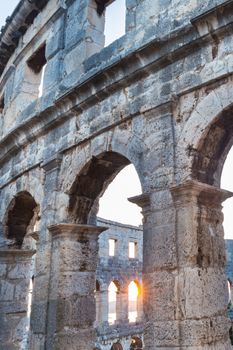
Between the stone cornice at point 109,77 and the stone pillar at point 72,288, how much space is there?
1.76 metres

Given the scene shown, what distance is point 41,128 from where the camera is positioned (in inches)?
258

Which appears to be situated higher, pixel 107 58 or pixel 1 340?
pixel 107 58

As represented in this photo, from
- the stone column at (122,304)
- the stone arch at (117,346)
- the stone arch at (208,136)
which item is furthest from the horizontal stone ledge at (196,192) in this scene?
the stone column at (122,304)

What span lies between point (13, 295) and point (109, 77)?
4724 millimetres

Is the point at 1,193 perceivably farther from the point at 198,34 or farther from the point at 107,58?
the point at 198,34

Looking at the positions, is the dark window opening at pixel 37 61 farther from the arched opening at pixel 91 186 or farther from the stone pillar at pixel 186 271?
the stone pillar at pixel 186 271

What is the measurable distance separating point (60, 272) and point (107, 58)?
2.96 metres

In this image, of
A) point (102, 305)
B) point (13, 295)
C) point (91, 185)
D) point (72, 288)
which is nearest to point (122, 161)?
point (91, 185)

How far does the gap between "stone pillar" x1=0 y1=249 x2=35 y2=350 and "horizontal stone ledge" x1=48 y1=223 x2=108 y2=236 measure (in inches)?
95.5

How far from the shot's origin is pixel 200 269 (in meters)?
3.79

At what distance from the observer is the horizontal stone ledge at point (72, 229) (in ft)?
18.2

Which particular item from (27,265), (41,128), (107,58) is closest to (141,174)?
(107,58)

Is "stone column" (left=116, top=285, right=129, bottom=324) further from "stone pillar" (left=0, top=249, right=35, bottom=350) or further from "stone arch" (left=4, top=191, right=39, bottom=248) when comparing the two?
"stone arch" (left=4, top=191, right=39, bottom=248)

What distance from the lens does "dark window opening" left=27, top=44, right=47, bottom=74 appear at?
8117mm
